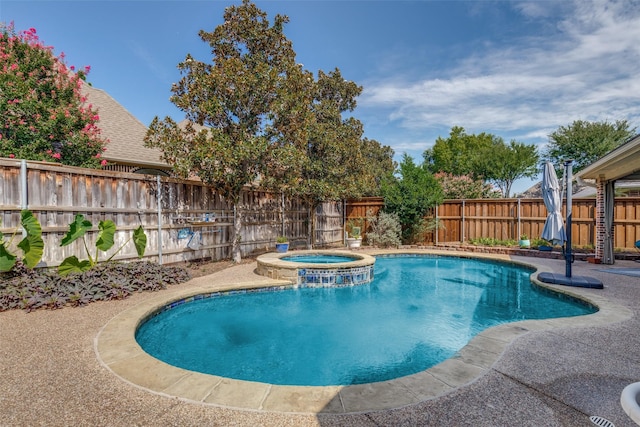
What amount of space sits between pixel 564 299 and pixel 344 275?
4613 millimetres

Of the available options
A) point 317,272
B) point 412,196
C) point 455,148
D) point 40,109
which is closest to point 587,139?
point 455,148

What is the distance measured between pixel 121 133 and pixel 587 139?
108ft

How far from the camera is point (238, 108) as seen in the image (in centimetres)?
898

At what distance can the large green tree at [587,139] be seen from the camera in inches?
980

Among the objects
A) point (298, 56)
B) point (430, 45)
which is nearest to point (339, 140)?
point (298, 56)

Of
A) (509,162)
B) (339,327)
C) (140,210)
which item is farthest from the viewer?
(509,162)

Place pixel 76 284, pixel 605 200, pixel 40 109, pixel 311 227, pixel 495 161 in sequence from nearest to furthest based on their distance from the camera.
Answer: pixel 76 284 < pixel 40 109 < pixel 605 200 < pixel 311 227 < pixel 495 161

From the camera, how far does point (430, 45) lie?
13180 mm

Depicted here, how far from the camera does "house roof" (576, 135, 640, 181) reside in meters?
5.92

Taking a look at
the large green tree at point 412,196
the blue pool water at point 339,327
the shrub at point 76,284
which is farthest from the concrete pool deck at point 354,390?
the large green tree at point 412,196

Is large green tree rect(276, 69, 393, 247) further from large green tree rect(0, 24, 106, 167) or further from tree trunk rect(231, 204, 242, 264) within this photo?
large green tree rect(0, 24, 106, 167)

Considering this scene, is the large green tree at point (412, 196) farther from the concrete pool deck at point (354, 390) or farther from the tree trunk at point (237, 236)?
the concrete pool deck at point (354, 390)

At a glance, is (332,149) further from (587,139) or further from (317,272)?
(587,139)

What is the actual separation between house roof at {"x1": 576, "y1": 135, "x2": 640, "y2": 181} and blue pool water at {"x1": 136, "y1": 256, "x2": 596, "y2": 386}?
3115 millimetres
